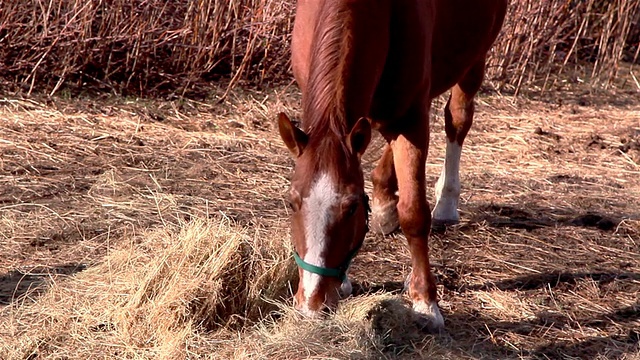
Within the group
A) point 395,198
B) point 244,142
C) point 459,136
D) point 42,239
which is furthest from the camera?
point 244,142

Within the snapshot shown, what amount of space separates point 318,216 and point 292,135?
0.93ft

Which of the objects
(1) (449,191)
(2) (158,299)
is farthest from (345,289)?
(1) (449,191)

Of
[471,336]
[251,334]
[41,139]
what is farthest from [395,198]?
[41,139]

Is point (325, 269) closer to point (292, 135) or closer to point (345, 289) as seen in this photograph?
point (292, 135)

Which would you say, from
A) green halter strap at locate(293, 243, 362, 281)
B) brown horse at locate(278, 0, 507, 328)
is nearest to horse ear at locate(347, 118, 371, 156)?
brown horse at locate(278, 0, 507, 328)

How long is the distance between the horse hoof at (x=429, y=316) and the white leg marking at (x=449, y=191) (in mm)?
1186

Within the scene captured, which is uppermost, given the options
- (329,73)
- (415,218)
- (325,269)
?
(329,73)

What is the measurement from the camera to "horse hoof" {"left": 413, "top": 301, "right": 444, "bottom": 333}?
3586 mm

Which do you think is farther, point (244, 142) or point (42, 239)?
point (244, 142)

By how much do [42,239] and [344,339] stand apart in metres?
1.81

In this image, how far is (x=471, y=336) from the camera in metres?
3.62

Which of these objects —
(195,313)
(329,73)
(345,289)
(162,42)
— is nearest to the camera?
(329,73)

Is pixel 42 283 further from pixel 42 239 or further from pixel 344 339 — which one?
pixel 344 339

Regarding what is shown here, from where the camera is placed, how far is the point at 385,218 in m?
4.61
